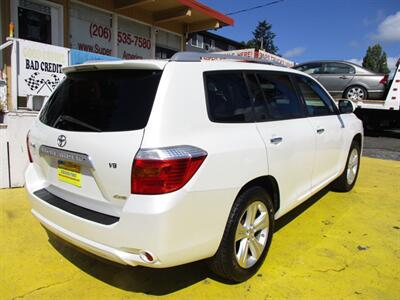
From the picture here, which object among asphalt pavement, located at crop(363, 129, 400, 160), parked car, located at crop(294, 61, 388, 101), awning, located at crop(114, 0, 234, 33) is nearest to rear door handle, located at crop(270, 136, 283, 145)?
awning, located at crop(114, 0, 234, 33)

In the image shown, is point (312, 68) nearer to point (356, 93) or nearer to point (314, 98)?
point (356, 93)

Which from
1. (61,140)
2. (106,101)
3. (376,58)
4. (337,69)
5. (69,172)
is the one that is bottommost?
(69,172)

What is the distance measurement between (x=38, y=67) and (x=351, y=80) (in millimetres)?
9967

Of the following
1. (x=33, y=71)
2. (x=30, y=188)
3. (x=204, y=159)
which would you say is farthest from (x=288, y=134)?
(x=33, y=71)

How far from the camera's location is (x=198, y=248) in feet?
8.05

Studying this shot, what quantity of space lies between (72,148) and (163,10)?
27.9 feet

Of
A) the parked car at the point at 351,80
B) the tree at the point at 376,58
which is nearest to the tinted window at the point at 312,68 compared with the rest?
the parked car at the point at 351,80

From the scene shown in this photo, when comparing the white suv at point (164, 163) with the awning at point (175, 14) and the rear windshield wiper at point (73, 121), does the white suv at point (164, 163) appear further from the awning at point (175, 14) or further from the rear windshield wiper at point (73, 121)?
the awning at point (175, 14)

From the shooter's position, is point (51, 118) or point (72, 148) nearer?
point (72, 148)

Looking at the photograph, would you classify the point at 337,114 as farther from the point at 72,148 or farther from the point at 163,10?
the point at 163,10

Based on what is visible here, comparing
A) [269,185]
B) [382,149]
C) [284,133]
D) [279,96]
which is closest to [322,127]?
[279,96]

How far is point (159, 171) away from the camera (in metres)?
2.21

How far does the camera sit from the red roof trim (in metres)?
9.33

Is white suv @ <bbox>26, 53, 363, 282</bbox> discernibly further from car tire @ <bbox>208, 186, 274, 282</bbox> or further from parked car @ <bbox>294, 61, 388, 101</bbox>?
parked car @ <bbox>294, 61, 388, 101</bbox>
